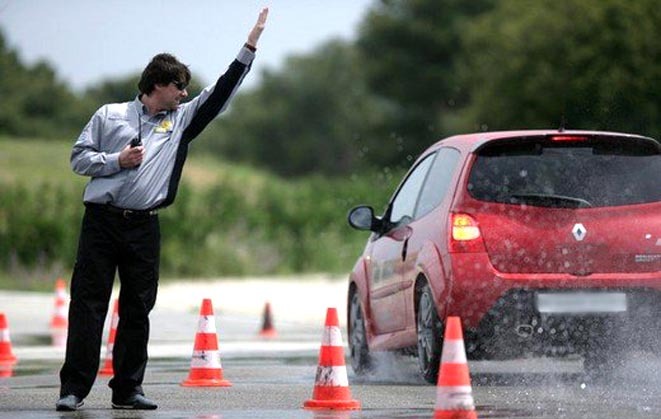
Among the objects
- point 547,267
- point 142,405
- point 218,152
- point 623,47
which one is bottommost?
point 142,405

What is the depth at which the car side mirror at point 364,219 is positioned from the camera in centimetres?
1434

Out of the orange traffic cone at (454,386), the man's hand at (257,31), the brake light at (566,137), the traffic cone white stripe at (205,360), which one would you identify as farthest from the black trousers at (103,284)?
the brake light at (566,137)

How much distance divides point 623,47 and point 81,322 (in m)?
50.2

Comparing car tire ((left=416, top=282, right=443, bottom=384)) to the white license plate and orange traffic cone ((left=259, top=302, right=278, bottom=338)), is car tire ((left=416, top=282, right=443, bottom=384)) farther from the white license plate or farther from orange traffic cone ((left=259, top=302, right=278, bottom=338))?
orange traffic cone ((left=259, top=302, right=278, bottom=338))

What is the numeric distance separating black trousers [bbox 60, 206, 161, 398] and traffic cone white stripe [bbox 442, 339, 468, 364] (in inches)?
85.2

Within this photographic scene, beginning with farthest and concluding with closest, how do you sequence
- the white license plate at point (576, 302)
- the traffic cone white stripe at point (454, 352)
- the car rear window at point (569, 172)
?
the car rear window at point (569, 172) → the white license plate at point (576, 302) → the traffic cone white stripe at point (454, 352)

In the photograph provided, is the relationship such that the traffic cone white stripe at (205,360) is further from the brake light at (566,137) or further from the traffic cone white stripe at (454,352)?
the traffic cone white stripe at (454,352)

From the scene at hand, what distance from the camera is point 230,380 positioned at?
13.9 metres

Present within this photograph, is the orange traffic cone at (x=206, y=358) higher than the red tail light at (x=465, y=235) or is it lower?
lower

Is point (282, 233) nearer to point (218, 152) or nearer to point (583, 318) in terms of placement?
point (583, 318)

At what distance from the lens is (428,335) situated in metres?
12.8

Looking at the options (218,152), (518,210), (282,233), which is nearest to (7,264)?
(282,233)

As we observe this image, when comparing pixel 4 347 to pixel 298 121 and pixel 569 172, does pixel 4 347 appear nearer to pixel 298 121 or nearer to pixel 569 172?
pixel 569 172

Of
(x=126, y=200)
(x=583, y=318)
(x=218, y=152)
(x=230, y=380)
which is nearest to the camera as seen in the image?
(x=126, y=200)
